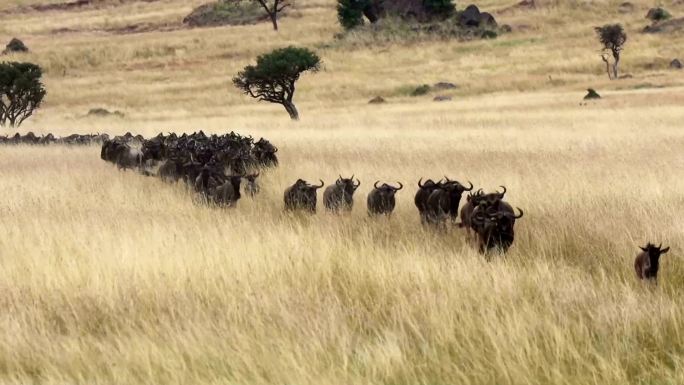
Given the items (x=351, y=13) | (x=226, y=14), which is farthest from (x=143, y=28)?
(x=351, y=13)

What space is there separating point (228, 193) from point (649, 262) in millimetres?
7498

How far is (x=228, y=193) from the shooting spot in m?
13.4

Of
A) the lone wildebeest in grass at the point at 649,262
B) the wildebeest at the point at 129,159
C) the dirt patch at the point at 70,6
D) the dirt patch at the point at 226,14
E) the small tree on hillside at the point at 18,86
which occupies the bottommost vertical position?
the wildebeest at the point at 129,159

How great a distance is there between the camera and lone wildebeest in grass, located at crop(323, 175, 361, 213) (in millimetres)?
12586

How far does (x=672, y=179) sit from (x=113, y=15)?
113 meters

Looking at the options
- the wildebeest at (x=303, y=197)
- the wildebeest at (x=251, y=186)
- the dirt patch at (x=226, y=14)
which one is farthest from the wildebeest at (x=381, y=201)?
the dirt patch at (x=226, y=14)

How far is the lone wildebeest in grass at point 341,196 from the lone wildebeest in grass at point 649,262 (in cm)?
557

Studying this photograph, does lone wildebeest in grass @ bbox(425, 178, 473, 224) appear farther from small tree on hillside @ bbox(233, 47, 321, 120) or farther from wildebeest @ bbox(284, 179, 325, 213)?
small tree on hillside @ bbox(233, 47, 321, 120)

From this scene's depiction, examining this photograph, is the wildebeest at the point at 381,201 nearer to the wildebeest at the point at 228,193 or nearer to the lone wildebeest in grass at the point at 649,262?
the wildebeest at the point at 228,193

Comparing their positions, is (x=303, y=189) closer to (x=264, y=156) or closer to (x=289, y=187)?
(x=289, y=187)

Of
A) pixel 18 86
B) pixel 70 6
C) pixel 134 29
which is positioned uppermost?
pixel 70 6

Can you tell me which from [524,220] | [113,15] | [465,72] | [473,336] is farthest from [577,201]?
[113,15]

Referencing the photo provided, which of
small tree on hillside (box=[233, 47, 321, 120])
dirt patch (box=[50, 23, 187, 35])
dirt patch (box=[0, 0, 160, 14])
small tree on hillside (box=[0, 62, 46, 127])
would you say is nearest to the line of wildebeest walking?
small tree on hillside (box=[233, 47, 321, 120])

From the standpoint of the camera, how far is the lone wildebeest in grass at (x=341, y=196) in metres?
12.6
